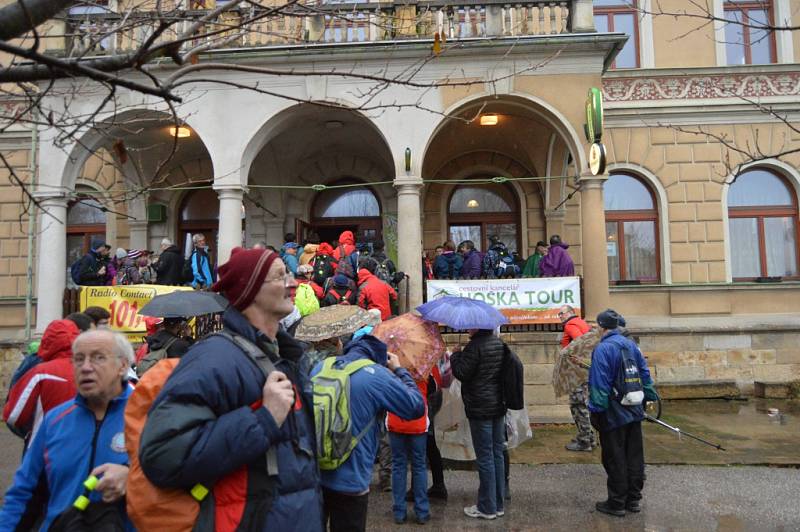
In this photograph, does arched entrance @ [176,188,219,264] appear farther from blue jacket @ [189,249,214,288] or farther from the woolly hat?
the woolly hat

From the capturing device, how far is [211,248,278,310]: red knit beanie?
6.51 ft

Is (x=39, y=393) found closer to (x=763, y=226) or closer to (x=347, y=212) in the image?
(x=347, y=212)

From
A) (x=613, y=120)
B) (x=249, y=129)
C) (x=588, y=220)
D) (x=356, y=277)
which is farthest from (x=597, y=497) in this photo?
(x=613, y=120)

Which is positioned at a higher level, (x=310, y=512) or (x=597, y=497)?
(x=310, y=512)

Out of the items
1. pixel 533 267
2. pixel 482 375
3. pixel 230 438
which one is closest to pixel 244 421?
pixel 230 438

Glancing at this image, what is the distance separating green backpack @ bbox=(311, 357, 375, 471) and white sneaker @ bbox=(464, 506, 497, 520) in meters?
2.83

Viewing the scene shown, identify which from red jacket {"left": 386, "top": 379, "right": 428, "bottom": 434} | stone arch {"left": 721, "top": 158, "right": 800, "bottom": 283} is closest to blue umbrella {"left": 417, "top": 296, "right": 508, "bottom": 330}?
red jacket {"left": 386, "top": 379, "right": 428, "bottom": 434}

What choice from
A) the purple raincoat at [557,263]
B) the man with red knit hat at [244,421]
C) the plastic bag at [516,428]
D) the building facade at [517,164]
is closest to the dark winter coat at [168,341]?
the man with red knit hat at [244,421]

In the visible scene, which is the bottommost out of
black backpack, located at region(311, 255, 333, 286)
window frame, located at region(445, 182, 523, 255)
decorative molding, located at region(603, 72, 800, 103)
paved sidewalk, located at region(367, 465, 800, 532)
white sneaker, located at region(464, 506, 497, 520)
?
paved sidewalk, located at region(367, 465, 800, 532)

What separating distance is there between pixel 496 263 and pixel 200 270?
5962 mm

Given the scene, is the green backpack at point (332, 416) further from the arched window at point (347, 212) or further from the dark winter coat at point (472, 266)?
the arched window at point (347, 212)

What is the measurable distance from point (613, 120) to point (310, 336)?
40.4 feet

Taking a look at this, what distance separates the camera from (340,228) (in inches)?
603

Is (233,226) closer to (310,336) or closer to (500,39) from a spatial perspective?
(500,39)
